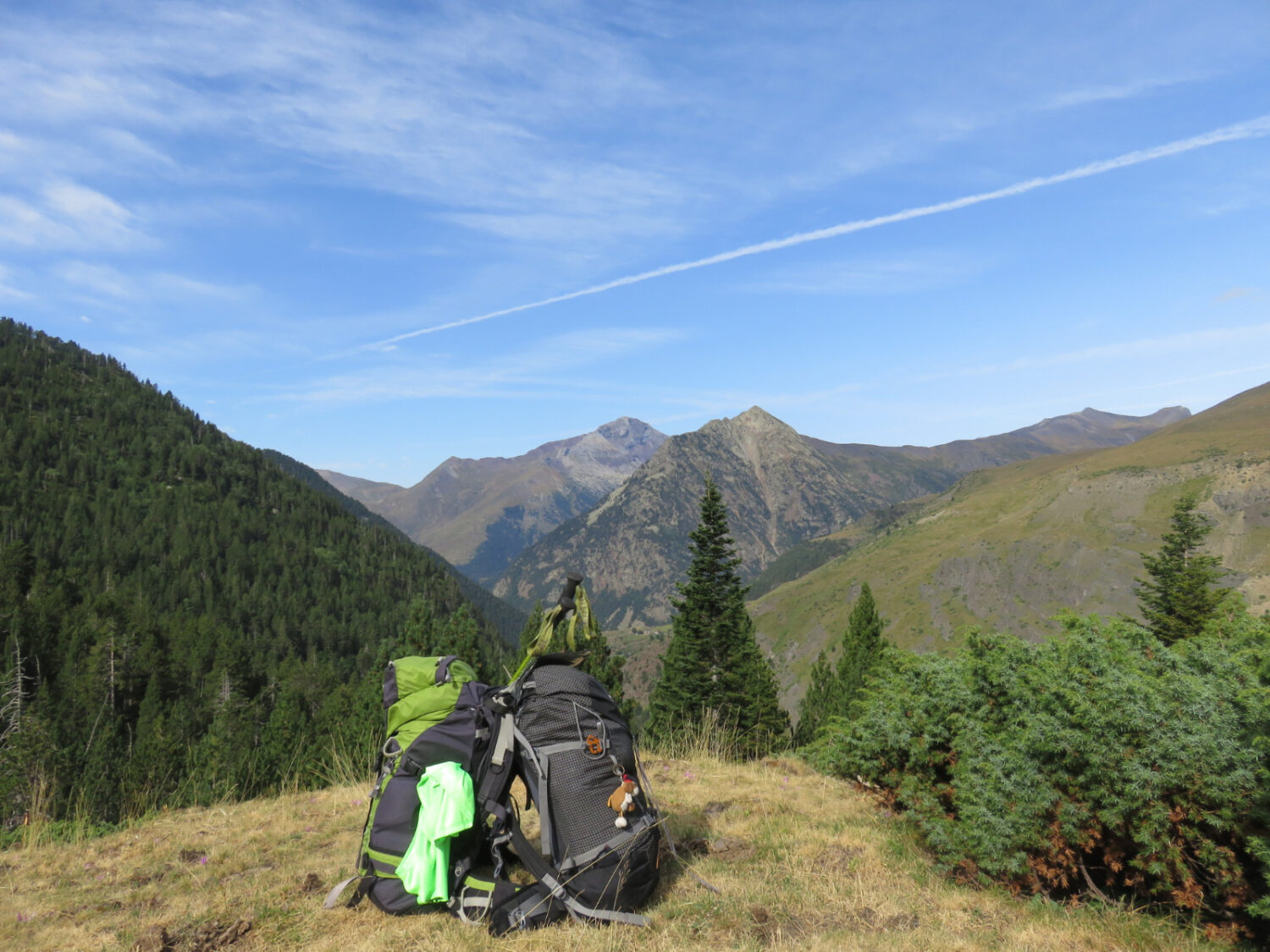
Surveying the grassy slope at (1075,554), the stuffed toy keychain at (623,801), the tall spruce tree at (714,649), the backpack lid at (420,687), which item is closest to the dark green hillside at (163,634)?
the backpack lid at (420,687)

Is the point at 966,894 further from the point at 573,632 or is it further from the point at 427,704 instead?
the point at 427,704

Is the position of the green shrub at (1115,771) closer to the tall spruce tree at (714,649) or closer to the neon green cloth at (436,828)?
the neon green cloth at (436,828)

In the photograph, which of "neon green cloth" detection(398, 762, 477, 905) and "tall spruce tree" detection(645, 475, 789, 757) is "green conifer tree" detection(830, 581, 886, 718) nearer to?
"tall spruce tree" detection(645, 475, 789, 757)

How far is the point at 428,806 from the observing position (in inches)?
200

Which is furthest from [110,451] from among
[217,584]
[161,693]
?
[161,693]

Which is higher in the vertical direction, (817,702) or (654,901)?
(654,901)

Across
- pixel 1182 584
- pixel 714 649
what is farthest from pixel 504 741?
pixel 1182 584

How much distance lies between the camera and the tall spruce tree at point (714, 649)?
28094mm

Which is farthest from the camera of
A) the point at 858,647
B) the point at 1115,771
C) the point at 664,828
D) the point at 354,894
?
the point at 858,647

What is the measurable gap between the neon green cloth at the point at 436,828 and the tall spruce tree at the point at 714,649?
74.9 feet

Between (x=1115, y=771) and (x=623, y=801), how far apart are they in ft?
A: 12.0

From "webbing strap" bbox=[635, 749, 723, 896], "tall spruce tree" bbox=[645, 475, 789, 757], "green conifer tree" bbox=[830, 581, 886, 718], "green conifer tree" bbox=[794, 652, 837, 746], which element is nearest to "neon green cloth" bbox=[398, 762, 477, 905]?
"webbing strap" bbox=[635, 749, 723, 896]

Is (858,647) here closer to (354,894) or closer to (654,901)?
(654,901)

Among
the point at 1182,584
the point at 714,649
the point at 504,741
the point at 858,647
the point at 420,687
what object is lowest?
the point at 858,647
